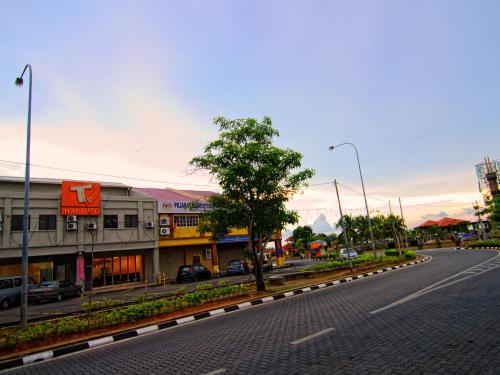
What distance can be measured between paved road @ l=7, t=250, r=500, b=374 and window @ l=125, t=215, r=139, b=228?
72.8 feet

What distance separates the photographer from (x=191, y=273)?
28.3 meters

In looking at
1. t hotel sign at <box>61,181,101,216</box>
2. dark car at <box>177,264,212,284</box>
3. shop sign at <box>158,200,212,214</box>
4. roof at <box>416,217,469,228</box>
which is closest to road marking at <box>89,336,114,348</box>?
dark car at <box>177,264,212,284</box>

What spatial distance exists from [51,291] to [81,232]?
6.84m

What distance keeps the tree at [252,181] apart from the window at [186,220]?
55.6ft

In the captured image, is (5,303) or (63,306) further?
(5,303)

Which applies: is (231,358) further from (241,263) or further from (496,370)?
(241,263)

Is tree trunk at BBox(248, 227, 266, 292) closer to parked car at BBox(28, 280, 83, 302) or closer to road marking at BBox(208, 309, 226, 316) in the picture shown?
road marking at BBox(208, 309, 226, 316)

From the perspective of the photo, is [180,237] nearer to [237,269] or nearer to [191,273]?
[191,273]

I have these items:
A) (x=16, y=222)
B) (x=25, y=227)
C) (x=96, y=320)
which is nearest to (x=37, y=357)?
(x=96, y=320)

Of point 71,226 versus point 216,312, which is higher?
point 71,226

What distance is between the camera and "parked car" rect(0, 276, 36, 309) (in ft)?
61.8

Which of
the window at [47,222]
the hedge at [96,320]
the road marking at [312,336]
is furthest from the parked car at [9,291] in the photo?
the road marking at [312,336]

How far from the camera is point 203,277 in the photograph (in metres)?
29.0

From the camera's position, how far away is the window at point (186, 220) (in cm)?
3275
